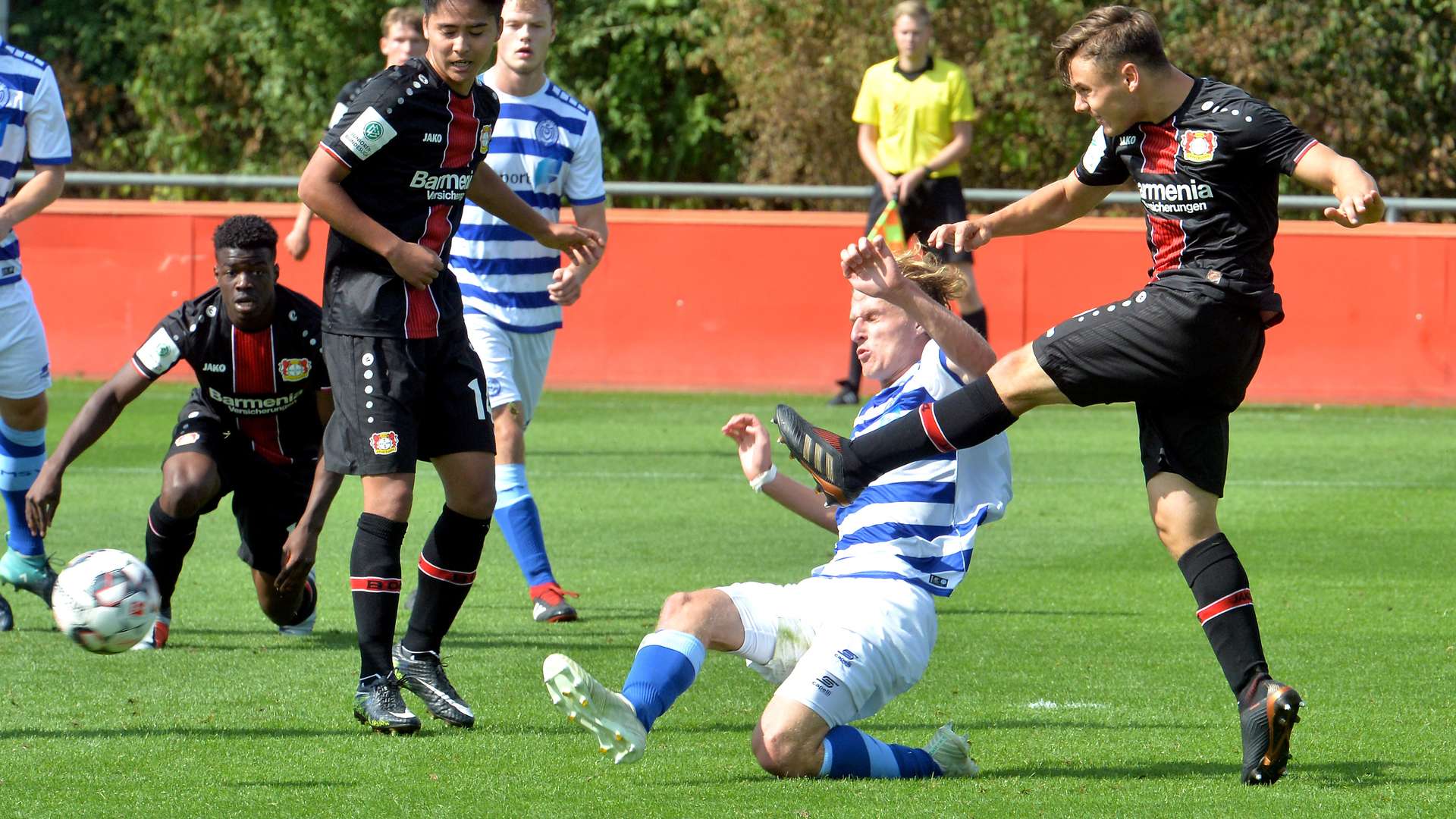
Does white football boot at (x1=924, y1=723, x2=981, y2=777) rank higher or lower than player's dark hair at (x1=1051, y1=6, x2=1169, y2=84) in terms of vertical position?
lower

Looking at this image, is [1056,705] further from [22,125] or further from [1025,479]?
[1025,479]

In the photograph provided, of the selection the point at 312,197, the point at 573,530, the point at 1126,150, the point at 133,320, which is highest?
the point at 1126,150

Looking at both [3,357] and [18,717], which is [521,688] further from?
[3,357]

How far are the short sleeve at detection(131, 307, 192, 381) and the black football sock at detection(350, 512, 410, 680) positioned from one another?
142 centimetres

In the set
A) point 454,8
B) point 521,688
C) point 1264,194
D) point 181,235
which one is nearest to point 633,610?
point 521,688

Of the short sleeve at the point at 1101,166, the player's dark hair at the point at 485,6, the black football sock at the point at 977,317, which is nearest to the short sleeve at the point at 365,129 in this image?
the player's dark hair at the point at 485,6

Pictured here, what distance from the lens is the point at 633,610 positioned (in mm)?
6871

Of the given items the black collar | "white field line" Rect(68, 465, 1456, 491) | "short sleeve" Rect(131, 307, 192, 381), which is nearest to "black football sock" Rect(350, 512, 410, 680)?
"short sleeve" Rect(131, 307, 192, 381)

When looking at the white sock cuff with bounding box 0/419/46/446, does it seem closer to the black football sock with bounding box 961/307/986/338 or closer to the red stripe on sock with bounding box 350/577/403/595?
the red stripe on sock with bounding box 350/577/403/595

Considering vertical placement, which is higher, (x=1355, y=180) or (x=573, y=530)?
(x=1355, y=180)

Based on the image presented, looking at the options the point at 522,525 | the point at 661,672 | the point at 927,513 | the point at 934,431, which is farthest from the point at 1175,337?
the point at 522,525

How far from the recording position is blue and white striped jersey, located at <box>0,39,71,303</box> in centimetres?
684

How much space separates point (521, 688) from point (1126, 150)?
2225mm

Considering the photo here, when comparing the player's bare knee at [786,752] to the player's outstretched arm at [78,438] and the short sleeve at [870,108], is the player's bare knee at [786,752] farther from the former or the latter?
the short sleeve at [870,108]
